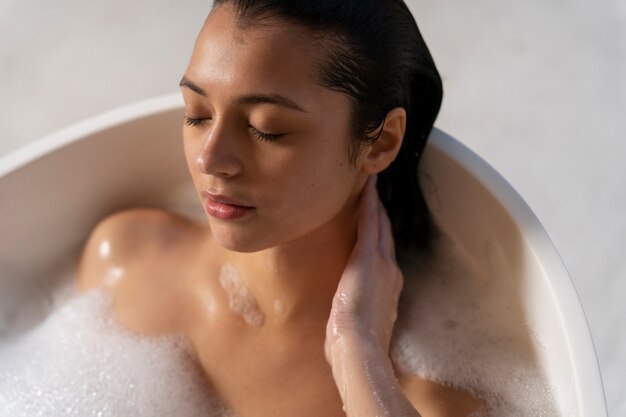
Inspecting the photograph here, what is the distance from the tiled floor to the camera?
5.63 ft

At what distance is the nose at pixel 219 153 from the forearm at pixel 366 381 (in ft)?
0.86

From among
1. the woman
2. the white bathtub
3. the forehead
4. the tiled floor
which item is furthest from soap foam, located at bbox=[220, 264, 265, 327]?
the tiled floor

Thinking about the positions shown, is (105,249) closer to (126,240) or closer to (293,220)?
(126,240)

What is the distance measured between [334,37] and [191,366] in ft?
1.78

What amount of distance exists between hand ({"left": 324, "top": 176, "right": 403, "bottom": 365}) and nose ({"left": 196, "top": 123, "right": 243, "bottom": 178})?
9.3 inches

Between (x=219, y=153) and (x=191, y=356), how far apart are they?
0.40 meters

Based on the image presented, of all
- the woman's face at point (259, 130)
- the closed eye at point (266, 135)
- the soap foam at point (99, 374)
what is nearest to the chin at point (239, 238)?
the woman's face at point (259, 130)

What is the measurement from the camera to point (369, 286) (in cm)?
106

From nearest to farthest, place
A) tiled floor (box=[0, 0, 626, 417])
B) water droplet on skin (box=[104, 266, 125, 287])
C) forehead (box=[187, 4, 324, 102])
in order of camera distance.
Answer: forehead (box=[187, 4, 324, 102]) → water droplet on skin (box=[104, 266, 125, 287]) → tiled floor (box=[0, 0, 626, 417])

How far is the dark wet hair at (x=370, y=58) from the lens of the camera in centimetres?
90

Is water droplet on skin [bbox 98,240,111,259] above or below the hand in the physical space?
below

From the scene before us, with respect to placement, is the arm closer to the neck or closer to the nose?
the neck

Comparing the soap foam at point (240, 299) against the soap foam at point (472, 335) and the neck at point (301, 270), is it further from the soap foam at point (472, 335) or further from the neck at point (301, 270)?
the soap foam at point (472, 335)

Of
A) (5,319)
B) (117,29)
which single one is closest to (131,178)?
(5,319)
